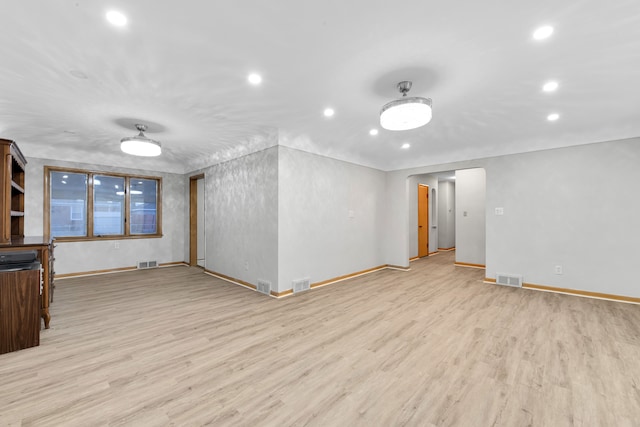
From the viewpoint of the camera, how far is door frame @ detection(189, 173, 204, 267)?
704cm

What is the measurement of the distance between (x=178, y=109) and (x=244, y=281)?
3.06 m

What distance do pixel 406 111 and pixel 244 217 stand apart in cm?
352

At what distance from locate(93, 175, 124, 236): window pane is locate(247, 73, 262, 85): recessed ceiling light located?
18.1ft

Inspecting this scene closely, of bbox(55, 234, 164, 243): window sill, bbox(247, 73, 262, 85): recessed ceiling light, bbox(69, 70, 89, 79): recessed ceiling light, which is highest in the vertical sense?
bbox(247, 73, 262, 85): recessed ceiling light

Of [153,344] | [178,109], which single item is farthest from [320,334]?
[178,109]

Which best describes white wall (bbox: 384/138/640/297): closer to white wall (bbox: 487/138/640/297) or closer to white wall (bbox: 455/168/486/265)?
white wall (bbox: 487/138/640/297)

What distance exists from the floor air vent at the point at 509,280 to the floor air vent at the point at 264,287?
4.26 metres

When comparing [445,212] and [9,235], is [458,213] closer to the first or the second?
[445,212]

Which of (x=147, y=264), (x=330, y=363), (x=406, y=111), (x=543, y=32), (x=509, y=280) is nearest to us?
(x=543, y=32)

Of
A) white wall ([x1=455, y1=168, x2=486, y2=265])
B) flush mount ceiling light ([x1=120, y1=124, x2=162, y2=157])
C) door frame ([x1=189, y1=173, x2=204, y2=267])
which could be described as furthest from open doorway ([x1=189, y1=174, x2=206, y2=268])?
white wall ([x1=455, y1=168, x2=486, y2=265])

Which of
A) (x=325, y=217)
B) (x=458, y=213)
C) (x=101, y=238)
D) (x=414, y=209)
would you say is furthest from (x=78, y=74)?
(x=458, y=213)

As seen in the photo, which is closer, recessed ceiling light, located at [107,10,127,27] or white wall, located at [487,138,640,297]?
recessed ceiling light, located at [107,10,127,27]

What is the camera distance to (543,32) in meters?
1.97

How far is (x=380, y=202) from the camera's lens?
262 inches
